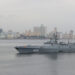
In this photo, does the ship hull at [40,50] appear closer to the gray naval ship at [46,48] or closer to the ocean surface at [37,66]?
the gray naval ship at [46,48]

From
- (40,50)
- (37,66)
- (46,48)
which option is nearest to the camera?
(37,66)

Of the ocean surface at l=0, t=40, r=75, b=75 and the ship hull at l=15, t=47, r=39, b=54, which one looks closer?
the ocean surface at l=0, t=40, r=75, b=75

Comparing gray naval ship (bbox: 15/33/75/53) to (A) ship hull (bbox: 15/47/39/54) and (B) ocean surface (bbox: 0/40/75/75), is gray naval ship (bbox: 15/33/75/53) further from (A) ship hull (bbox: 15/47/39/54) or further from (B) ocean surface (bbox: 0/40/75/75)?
(B) ocean surface (bbox: 0/40/75/75)

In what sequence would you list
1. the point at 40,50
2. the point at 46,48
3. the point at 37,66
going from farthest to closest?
the point at 40,50
the point at 46,48
the point at 37,66

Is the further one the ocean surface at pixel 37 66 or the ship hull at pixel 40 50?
the ship hull at pixel 40 50

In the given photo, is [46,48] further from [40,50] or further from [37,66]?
[37,66]

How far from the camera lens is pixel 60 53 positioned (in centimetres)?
4531

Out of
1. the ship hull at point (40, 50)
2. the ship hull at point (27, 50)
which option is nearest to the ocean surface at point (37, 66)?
the ship hull at point (27, 50)

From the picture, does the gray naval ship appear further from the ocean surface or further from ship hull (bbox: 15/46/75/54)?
the ocean surface

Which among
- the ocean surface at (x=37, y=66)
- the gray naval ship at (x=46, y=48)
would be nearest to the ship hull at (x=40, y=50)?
the gray naval ship at (x=46, y=48)

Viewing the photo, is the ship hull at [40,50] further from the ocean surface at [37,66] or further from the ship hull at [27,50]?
the ocean surface at [37,66]

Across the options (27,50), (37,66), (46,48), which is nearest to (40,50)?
(46,48)

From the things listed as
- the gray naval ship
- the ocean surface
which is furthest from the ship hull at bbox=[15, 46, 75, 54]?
the ocean surface

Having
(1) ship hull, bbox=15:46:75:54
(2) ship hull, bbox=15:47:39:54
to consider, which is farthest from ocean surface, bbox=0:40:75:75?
(1) ship hull, bbox=15:46:75:54
